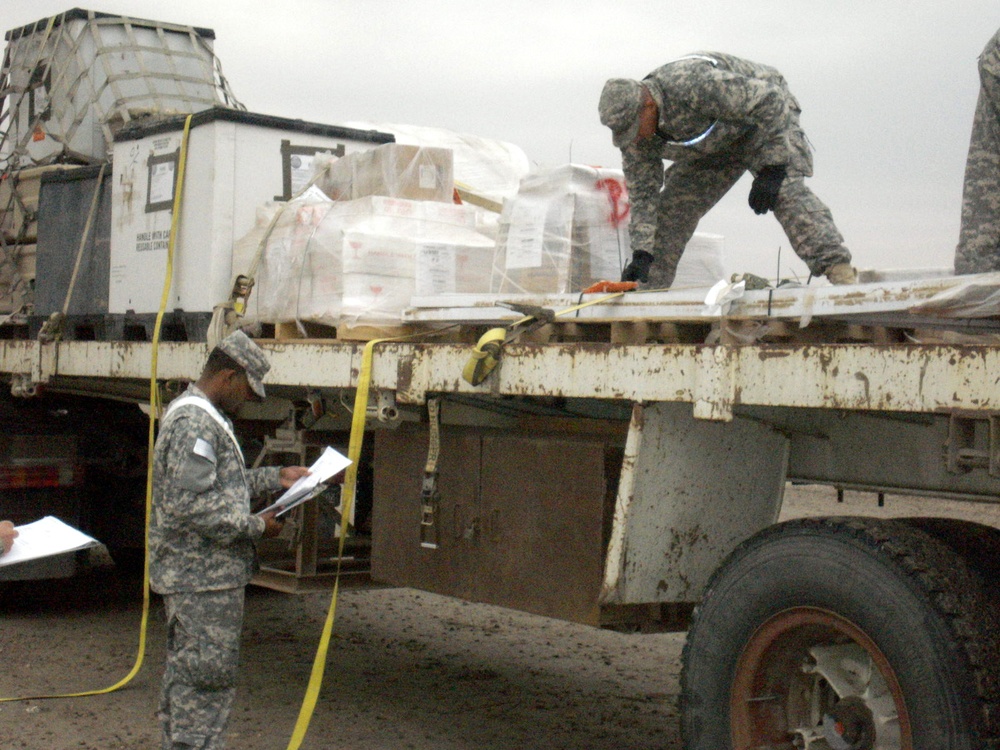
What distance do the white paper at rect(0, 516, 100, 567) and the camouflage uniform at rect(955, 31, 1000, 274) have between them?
2835 mm

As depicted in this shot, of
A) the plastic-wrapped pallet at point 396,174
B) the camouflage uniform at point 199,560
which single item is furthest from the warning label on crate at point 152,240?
the camouflage uniform at point 199,560

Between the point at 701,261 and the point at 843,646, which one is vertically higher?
the point at 701,261

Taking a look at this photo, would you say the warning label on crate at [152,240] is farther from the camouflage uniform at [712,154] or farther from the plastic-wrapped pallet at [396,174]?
the camouflage uniform at [712,154]

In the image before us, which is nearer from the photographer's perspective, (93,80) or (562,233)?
(562,233)

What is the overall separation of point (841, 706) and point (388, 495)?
76.6 inches

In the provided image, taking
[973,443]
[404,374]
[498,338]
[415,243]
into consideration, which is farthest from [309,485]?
[973,443]

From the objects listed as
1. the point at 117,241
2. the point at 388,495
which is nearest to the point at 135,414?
the point at 117,241

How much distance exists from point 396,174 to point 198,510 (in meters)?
1.73

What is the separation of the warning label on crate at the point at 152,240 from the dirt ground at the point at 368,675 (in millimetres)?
1911

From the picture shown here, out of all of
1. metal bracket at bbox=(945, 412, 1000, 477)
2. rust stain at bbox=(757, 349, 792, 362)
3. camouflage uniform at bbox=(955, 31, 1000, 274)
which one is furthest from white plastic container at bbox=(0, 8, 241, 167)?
metal bracket at bbox=(945, 412, 1000, 477)

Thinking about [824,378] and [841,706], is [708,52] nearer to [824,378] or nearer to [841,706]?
[824,378]

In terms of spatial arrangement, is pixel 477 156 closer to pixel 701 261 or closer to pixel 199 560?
pixel 701 261

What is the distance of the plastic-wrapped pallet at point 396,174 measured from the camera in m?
4.82

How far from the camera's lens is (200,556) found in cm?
373
